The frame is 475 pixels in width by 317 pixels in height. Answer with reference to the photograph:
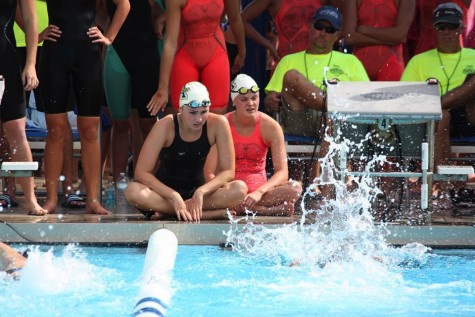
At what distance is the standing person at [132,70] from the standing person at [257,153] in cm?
74

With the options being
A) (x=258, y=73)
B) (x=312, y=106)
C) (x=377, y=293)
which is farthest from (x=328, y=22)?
(x=377, y=293)

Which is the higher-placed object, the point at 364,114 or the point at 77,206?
the point at 364,114

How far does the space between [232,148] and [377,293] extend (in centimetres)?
222

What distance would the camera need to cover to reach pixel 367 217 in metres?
7.12

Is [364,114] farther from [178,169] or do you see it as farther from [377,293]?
[377,293]

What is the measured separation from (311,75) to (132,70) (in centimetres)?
157

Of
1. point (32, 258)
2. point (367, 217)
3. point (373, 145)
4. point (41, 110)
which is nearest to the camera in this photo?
point (32, 258)

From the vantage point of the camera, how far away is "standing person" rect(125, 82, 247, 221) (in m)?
7.59

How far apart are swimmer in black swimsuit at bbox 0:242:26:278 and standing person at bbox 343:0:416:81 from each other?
14.8 ft

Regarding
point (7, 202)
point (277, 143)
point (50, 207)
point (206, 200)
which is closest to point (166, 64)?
point (277, 143)

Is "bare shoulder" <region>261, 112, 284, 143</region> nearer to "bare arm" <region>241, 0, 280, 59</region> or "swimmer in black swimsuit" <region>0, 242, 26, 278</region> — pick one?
"bare arm" <region>241, 0, 280, 59</region>

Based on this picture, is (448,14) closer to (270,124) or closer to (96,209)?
(270,124)

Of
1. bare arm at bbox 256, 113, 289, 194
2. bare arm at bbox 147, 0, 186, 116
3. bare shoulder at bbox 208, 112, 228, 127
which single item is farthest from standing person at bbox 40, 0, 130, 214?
bare arm at bbox 256, 113, 289, 194

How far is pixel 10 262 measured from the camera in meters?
5.67
